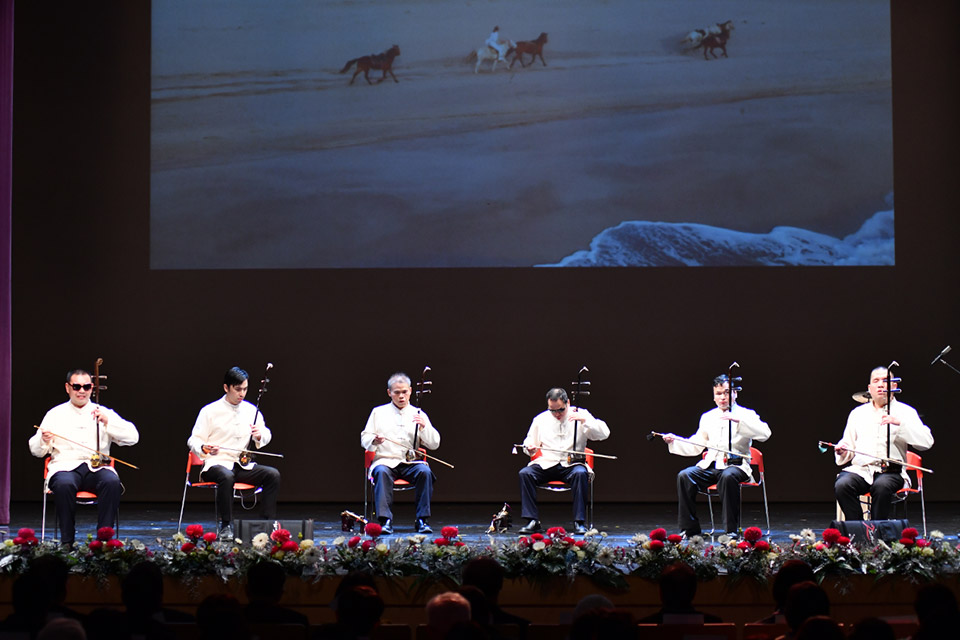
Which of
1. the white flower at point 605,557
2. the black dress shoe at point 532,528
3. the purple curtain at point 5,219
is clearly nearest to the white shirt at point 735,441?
the black dress shoe at point 532,528

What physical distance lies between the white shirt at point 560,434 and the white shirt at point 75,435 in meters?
2.33

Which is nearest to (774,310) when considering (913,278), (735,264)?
(735,264)

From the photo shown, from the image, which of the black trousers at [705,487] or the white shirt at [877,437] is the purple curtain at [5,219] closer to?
the black trousers at [705,487]

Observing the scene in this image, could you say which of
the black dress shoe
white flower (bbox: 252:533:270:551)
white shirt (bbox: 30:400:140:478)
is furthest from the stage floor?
white flower (bbox: 252:533:270:551)

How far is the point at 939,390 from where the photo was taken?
25.4 ft

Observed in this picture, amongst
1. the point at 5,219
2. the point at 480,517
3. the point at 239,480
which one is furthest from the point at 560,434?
the point at 5,219

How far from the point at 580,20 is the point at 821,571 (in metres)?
4.89

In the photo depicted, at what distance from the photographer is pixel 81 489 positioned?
5.73m

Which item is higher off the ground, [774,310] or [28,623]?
[774,310]

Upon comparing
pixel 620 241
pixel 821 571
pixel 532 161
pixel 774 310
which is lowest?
pixel 821 571

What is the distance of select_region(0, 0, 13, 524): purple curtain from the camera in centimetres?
669

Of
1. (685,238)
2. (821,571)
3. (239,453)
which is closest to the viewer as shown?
(821,571)

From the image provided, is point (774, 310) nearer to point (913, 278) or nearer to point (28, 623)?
point (913, 278)

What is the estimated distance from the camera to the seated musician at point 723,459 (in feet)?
19.8
